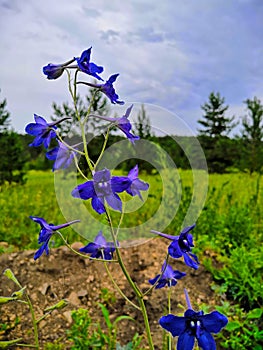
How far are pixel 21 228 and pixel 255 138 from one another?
15.0m

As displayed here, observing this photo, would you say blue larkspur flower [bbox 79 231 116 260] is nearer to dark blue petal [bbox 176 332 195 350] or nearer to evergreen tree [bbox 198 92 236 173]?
dark blue petal [bbox 176 332 195 350]

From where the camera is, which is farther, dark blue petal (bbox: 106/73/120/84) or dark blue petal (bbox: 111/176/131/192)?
dark blue petal (bbox: 106/73/120/84)

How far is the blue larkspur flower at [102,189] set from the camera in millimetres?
1288

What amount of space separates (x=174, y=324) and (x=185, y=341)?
0.07m

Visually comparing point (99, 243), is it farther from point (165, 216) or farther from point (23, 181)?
point (23, 181)

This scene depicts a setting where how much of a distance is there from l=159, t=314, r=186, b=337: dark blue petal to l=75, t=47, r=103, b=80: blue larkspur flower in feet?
2.65

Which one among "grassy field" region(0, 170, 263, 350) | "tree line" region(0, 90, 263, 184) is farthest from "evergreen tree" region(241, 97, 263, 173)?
"grassy field" region(0, 170, 263, 350)

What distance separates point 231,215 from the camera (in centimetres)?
414

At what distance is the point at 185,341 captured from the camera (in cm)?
122

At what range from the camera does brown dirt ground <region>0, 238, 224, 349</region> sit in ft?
9.51

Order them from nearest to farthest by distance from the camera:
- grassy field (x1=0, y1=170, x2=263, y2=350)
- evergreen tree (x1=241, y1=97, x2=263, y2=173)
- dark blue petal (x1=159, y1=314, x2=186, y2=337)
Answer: dark blue petal (x1=159, y1=314, x2=186, y2=337)
grassy field (x1=0, y1=170, x2=263, y2=350)
evergreen tree (x1=241, y1=97, x2=263, y2=173)

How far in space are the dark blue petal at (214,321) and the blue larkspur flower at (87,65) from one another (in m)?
0.84

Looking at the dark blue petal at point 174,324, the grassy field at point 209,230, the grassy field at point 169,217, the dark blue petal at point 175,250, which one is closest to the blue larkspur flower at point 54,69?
the dark blue petal at point 175,250

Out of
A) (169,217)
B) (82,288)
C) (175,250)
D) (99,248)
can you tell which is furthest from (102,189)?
(169,217)
